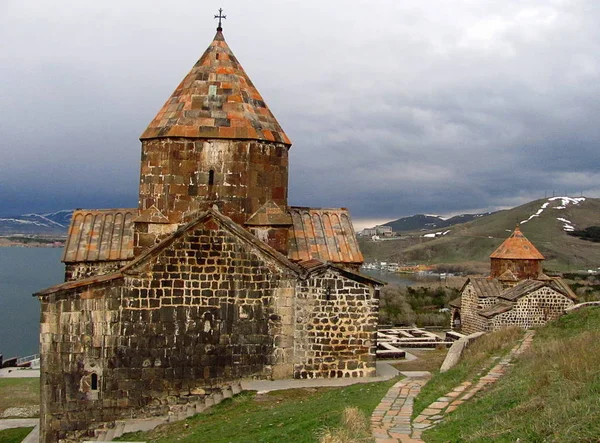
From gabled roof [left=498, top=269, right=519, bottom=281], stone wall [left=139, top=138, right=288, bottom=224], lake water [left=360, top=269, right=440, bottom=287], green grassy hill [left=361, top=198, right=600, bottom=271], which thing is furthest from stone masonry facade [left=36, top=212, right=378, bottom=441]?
green grassy hill [left=361, top=198, right=600, bottom=271]

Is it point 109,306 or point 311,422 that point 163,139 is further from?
point 311,422

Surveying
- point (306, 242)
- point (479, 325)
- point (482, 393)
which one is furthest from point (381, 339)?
point (482, 393)

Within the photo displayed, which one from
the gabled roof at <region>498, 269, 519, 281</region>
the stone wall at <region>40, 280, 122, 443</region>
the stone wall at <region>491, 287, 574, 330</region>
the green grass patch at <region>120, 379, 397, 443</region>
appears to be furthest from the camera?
the gabled roof at <region>498, 269, 519, 281</region>

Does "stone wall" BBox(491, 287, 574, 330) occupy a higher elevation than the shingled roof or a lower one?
lower

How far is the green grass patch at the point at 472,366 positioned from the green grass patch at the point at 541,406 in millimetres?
626

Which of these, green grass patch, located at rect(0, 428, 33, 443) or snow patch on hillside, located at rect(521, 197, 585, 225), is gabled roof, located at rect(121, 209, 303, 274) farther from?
snow patch on hillside, located at rect(521, 197, 585, 225)

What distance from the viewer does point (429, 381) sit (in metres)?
8.83

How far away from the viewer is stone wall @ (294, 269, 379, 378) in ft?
35.0

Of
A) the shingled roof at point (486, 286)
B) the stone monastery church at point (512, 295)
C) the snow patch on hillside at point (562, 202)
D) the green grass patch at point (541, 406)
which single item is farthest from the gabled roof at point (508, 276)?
the snow patch on hillside at point (562, 202)

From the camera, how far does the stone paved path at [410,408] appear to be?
6043mm

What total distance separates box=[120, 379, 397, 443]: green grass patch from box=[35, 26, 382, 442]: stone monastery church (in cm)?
87

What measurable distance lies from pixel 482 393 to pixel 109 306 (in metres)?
5.58

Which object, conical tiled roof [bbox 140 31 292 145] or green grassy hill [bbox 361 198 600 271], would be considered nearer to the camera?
conical tiled roof [bbox 140 31 292 145]

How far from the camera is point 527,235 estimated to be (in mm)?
92625
